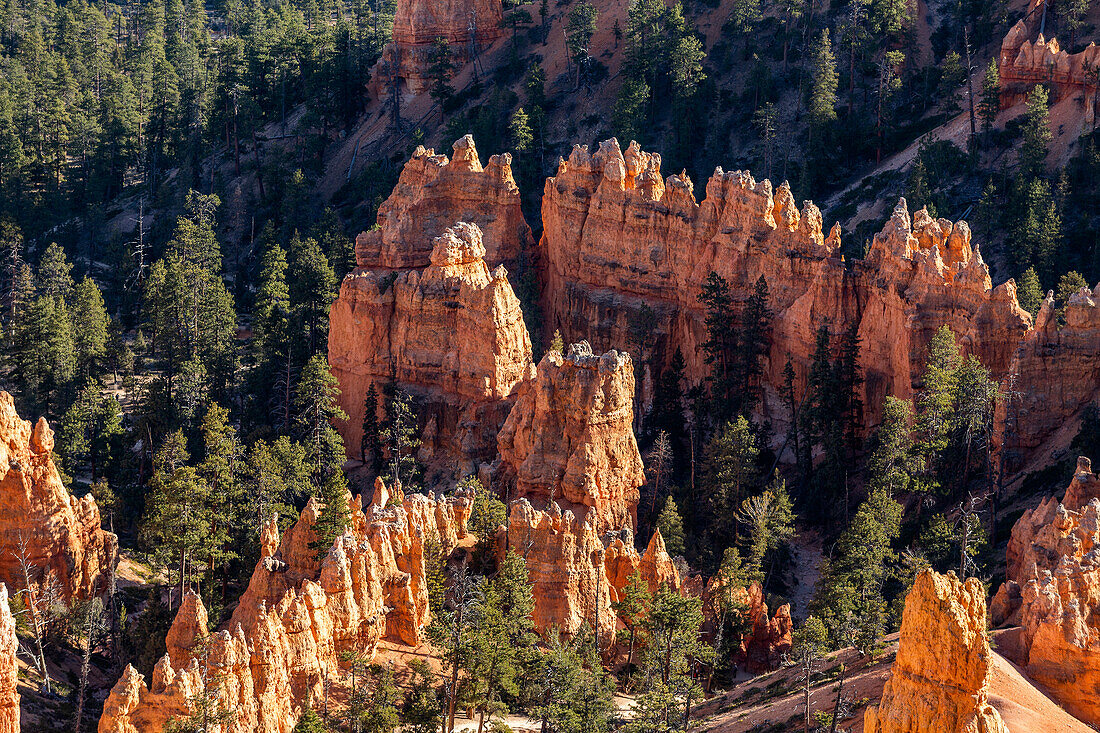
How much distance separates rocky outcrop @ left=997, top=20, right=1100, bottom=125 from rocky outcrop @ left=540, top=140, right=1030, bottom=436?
1846 cm

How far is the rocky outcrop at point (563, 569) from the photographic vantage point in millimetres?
51312

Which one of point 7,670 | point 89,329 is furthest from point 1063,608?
point 89,329

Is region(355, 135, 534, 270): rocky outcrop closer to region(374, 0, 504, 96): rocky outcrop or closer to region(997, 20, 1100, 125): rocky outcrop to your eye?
region(997, 20, 1100, 125): rocky outcrop

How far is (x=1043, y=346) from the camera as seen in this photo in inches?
2286

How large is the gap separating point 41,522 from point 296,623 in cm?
1682

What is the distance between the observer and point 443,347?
72.6 meters

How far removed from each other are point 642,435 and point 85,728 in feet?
105

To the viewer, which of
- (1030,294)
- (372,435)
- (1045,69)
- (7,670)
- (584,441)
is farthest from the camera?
(1045,69)

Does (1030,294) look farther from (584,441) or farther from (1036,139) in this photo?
(584,441)

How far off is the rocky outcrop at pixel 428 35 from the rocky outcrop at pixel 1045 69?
1936 inches

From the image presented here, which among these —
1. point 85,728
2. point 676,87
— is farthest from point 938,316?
point 676,87

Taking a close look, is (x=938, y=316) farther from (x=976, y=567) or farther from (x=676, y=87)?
(x=676, y=87)

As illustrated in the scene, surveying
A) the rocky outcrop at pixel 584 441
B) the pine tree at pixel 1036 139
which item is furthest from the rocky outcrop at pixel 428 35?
the rocky outcrop at pixel 584 441

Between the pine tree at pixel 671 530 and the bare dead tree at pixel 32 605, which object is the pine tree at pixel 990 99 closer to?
the pine tree at pixel 671 530
